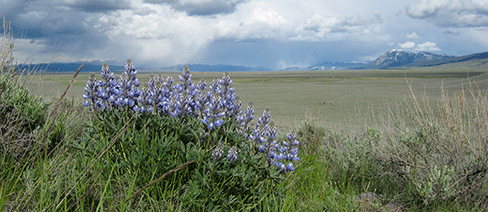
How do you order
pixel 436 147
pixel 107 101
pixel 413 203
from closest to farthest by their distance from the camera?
pixel 107 101
pixel 413 203
pixel 436 147

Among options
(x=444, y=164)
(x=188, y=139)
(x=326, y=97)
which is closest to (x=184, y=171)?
(x=188, y=139)

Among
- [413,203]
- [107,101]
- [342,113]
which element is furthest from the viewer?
[342,113]

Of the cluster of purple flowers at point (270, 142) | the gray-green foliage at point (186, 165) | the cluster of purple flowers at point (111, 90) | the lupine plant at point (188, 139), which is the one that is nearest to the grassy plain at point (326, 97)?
the cluster of purple flowers at point (111, 90)

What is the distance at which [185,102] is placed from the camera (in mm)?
2982

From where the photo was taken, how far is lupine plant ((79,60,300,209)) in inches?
111

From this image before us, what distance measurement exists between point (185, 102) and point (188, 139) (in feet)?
1.62

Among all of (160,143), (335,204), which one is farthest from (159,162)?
(335,204)

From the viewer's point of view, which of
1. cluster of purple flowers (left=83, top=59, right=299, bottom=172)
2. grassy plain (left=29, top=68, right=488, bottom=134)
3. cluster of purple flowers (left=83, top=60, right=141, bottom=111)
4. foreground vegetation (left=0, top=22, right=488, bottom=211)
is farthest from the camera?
grassy plain (left=29, top=68, right=488, bottom=134)

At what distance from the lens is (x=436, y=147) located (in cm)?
466

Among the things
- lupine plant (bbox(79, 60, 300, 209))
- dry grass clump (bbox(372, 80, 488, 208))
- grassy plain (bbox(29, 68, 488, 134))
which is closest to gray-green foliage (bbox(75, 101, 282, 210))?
lupine plant (bbox(79, 60, 300, 209))

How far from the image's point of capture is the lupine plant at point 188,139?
2812 millimetres

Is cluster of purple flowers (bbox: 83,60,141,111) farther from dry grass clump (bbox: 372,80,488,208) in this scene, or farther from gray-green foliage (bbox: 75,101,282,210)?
dry grass clump (bbox: 372,80,488,208)

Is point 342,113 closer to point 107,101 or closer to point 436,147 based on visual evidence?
point 436,147

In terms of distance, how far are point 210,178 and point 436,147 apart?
12.4ft
